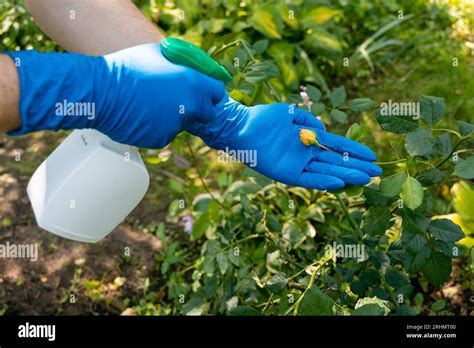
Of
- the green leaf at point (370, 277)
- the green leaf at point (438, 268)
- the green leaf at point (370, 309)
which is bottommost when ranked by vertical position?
the green leaf at point (370, 277)

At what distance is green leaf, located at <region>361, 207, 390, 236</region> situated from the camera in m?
1.57

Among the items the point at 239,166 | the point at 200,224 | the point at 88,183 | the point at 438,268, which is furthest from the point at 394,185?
the point at 239,166

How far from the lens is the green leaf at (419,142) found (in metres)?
1.43

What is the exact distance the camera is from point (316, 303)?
1.36 metres

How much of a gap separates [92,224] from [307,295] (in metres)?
0.70

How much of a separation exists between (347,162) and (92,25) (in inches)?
32.0

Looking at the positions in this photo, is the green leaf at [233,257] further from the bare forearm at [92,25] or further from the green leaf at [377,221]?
the bare forearm at [92,25]

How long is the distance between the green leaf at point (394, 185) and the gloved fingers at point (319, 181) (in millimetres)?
162

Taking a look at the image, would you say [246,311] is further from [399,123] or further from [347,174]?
[399,123]

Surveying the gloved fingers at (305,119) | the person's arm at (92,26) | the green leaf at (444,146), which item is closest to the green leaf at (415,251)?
the green leaf at (444,146)

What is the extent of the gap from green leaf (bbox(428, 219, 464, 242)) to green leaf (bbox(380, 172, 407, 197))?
16 centimetres

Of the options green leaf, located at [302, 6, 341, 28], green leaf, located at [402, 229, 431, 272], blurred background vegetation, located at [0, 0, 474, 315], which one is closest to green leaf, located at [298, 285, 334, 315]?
blurred background vegetation, located at [0, 0, 474, 315]

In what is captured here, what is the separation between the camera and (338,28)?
319cm

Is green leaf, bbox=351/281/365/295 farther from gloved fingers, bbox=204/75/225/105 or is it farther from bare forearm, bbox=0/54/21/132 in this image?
bare forearm, bbox=0/54/21/132
